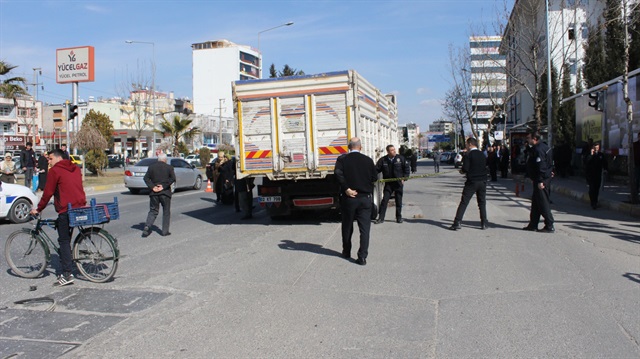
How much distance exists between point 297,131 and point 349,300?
19.4 feet

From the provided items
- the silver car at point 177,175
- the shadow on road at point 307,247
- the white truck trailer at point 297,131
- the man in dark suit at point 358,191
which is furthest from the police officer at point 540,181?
the silver car at point 177,175

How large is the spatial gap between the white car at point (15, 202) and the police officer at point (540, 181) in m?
11.3

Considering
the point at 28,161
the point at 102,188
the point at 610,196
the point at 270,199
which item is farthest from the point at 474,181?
the point at 102,188

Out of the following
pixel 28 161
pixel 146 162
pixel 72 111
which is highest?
pixel 72 111

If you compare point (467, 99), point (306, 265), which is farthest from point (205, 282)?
point (467, 99)

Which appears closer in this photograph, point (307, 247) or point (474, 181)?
point (307, 247)

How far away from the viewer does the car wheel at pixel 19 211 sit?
1263 centimetres

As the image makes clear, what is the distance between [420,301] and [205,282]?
2.74 meters

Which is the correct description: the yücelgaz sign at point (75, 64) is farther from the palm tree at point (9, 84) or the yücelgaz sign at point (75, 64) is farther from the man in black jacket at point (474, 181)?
the man in black jacket at point (474, 181)

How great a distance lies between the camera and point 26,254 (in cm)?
730

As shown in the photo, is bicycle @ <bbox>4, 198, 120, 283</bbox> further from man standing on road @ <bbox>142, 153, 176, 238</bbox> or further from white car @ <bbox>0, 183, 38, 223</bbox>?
white car @ <bbox>0, 183, 38, 223</bbox>

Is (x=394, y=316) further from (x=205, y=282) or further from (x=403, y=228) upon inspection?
(x=403, y=228)

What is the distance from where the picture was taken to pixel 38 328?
5180 mm

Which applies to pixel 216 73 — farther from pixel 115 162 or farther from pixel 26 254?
pixel 26 254
